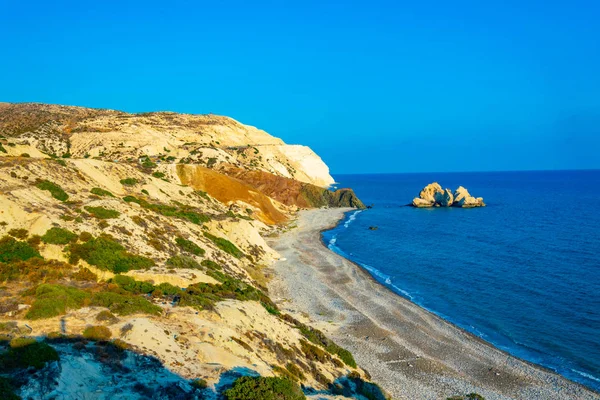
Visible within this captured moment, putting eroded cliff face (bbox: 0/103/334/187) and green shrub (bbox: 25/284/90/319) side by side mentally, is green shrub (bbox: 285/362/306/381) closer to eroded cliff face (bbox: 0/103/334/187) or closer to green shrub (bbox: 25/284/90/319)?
green shrub (bbox: 25/284/90/319)

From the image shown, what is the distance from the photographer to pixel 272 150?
138 metres

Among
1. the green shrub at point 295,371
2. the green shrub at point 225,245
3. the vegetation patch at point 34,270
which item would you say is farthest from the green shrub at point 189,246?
the green shrub at point 295,371

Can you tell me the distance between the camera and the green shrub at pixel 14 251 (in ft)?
76.6

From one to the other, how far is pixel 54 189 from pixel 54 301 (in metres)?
18.1

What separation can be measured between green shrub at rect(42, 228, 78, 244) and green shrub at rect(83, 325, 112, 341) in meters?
10.6

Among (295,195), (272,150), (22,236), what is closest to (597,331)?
(22,236)

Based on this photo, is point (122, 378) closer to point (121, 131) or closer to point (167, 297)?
point (167, 297)

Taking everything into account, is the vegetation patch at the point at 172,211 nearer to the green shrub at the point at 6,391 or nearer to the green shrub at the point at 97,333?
the green shrub at the point at 97,333

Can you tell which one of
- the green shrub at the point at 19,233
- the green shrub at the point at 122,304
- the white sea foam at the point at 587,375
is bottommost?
the green shrub at the point at 122,304

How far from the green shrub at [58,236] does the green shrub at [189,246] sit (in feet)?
31.5

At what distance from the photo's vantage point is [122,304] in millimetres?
20016

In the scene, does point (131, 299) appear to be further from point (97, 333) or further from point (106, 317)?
point (97, 333)

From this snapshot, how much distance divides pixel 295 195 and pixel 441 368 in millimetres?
81490

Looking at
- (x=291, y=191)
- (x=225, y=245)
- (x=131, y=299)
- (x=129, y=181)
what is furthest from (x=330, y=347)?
(x=291, y=191)
